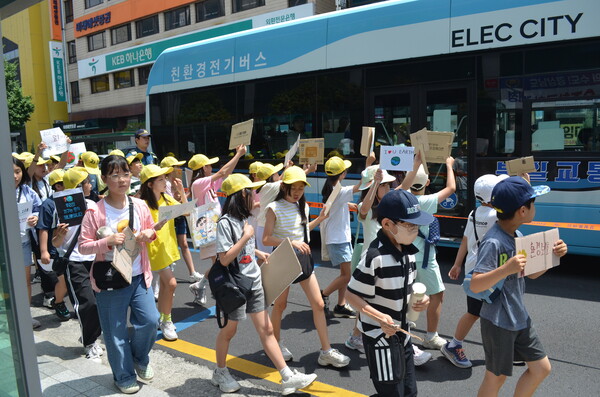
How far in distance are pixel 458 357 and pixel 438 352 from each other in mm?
281

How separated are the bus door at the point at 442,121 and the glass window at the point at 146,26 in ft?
90.2

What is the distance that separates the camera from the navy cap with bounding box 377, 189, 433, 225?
2561 mm

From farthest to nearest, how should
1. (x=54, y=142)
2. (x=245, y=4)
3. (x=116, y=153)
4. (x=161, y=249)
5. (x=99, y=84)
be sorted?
(x=99, y=84), (x=245, y=4), (x=54, y=142), (x=116, y=153), (x=161, y=249)

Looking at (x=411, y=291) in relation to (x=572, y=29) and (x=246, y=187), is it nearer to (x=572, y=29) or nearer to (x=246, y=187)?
(x=246, y=187)

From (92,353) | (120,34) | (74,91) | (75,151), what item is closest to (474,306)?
(92,353)

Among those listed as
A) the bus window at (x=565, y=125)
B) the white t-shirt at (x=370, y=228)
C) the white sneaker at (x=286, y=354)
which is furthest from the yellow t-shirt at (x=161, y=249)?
the bus window at (x=565, y=125)

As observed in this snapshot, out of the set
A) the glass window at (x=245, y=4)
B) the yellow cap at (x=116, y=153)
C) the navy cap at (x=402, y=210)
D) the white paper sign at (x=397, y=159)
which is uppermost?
the glass window at (x=245, y=4)

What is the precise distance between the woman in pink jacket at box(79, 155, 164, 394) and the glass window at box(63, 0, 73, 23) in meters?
40.1

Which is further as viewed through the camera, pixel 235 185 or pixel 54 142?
pixel 54 142

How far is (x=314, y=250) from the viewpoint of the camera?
8352 mm

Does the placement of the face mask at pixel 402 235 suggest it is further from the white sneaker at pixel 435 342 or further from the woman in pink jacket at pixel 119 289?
the white sneaker at pixel 435 342

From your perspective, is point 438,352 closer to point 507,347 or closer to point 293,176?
point 507,347

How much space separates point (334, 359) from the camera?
3887 mm

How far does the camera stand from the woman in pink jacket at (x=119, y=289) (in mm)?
3447
